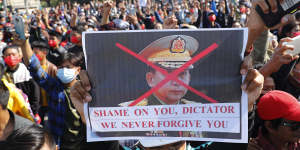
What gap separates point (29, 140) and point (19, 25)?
5.04 feet

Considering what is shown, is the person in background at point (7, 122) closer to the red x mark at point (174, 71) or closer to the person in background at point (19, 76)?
the red x mark at point (174, 71)

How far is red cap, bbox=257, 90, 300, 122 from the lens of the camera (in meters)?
1.78

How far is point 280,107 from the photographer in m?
1.79

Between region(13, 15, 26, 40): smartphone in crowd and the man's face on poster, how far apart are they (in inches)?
71.9

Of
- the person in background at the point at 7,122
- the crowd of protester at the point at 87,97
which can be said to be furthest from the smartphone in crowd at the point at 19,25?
the person in background at the point at 7,122

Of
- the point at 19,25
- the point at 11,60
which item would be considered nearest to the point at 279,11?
the point at 19,25

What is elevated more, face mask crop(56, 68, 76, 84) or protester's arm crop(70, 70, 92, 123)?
protester's arm crop(70, 70, 92, 123)

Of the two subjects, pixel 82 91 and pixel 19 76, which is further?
pixel 19 76

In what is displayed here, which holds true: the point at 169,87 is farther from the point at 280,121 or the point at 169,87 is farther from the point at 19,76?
the point at 19,76

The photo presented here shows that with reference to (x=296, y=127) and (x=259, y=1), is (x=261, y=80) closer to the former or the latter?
(x=259, y=1)

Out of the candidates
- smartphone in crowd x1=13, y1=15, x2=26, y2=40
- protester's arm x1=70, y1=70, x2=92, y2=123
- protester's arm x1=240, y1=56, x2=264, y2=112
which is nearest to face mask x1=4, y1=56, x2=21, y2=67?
smartphone in crowd x1=13, y1=15, x2=26, y2=40

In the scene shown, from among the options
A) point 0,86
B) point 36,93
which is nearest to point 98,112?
point 0,86

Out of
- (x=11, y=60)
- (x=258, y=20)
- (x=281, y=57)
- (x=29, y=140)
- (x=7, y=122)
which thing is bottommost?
(x=7, y=122)

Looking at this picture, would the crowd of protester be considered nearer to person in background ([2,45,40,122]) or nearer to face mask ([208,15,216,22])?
person in background ([2,45,40,122])
